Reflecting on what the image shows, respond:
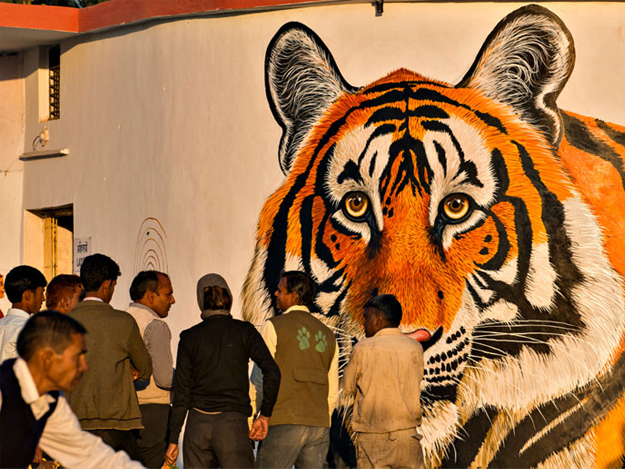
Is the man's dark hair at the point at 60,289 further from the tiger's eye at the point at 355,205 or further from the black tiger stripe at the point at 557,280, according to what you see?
the black tiger stripe at the point at 557,280

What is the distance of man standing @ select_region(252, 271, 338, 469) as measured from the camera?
6754 mm

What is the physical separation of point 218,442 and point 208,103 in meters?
3.83

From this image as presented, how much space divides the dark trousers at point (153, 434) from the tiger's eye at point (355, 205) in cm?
231

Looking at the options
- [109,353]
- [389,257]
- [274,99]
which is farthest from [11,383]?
[274,99]

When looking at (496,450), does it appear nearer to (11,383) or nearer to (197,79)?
(197,79)

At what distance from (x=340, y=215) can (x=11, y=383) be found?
479 centimetres

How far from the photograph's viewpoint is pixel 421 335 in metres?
8.32

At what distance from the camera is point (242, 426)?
6484 mm

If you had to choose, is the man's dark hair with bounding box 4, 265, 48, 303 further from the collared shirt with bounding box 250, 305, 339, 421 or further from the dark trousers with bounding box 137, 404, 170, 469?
the collared shirt with bounding box 250, 305, 339, 421

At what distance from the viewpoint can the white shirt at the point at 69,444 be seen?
421cm

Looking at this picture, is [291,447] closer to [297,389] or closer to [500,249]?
[297,389]

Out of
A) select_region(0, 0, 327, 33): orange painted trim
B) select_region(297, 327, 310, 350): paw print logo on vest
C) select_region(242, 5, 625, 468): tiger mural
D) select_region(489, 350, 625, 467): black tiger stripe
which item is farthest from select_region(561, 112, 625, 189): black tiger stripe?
select_region(297, 327, 310, 350): paw print logo on vest

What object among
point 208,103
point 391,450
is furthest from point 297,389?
point 208,103

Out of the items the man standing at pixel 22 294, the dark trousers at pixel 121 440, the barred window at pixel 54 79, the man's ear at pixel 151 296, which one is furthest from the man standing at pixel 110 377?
the barred window at pixel 54 79
